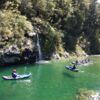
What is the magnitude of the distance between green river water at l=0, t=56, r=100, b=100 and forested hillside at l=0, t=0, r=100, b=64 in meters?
4.50

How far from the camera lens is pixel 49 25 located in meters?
71.2

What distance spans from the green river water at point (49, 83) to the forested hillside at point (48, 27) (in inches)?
177

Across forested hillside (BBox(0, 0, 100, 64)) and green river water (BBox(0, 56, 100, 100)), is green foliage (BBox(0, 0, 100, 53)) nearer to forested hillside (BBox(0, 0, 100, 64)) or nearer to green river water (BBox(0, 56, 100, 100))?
forested hillside (BBox(0, 0, 100, 64))

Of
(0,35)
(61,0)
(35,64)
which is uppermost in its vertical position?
(61,0)

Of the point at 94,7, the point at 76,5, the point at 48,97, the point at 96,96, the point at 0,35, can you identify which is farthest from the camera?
the point at 94,7

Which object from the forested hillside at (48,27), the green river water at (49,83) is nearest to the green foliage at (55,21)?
the forested hillside at (48,27)

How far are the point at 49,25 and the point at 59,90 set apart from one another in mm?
32743

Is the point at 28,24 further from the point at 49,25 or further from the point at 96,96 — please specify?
the point at 96,96

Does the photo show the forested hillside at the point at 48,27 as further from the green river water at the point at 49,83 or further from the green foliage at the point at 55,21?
the green river water at the point at 49,83

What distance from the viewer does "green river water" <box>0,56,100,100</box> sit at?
120 feet

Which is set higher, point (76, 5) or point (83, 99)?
point (76, 5)

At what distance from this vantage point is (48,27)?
230 ft

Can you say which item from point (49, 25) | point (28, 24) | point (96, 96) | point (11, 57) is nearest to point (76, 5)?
point (49, 25)

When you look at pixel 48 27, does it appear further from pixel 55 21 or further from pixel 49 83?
pixel 49 83
